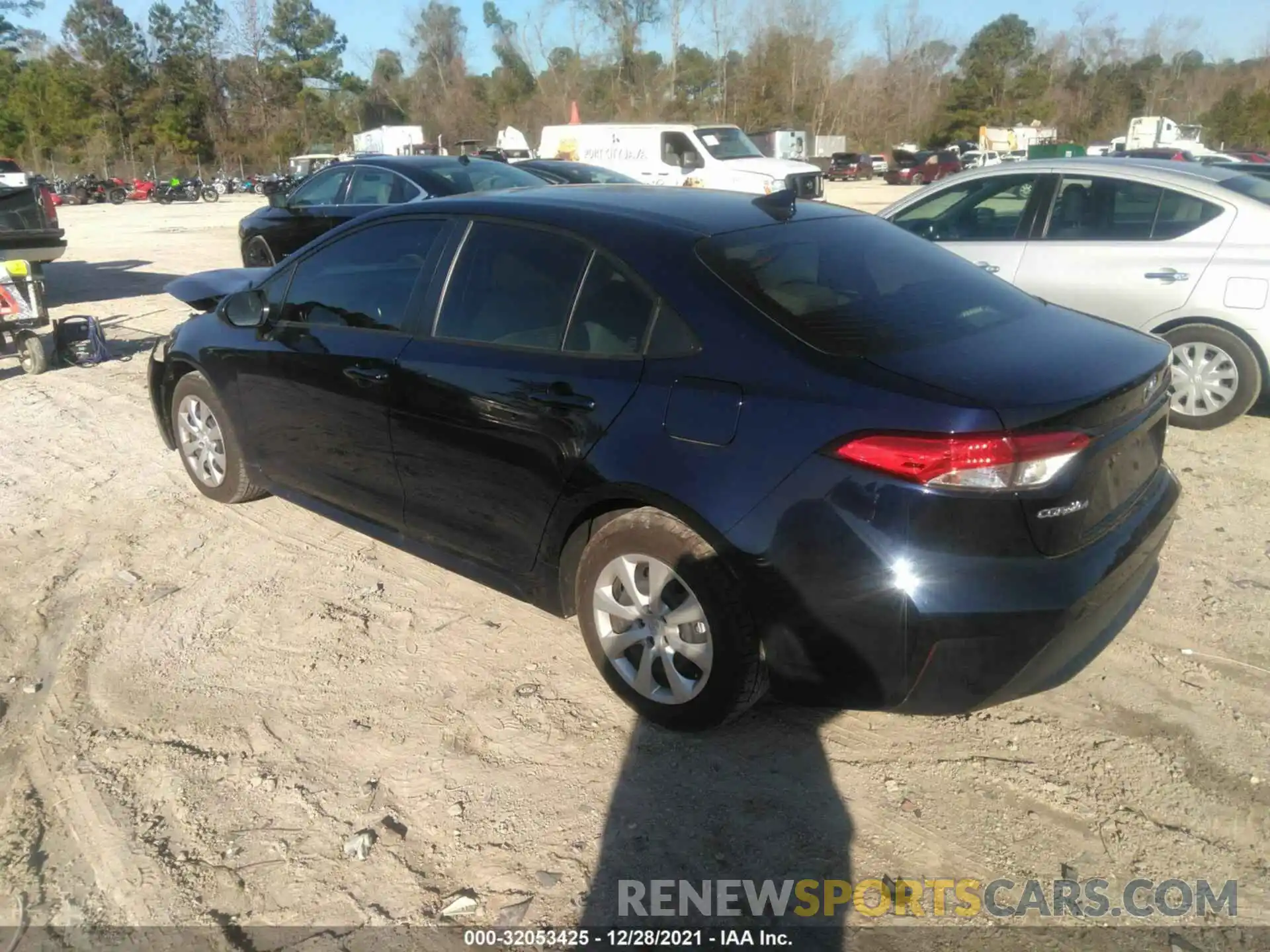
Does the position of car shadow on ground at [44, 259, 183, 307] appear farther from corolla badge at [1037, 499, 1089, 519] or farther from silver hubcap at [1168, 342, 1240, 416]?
corolla badge at [1037, 499, 1089, 519]

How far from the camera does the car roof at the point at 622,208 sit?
3398 mm

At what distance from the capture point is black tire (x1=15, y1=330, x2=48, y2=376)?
821cm

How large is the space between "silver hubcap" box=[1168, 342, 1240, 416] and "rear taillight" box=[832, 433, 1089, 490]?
4.16 meters

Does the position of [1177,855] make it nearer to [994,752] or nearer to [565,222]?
Result: [994,752]

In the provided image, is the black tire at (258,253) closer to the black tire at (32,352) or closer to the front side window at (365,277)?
the black tire at (32,352)

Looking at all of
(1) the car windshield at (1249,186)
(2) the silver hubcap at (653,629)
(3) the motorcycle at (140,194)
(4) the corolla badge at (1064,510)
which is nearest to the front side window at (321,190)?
(1) the car windshield at (1249,186)

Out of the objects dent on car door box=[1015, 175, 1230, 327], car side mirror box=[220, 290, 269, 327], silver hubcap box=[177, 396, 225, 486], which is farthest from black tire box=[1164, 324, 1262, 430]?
silver hubcap box=[177, 396, 225, 486]

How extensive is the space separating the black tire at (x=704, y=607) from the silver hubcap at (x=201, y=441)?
8.80 feet

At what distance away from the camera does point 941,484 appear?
2.57 m

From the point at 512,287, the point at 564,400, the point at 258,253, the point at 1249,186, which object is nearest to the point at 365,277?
the point at 512,287

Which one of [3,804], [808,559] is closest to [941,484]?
[808,559]

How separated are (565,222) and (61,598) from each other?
2.80 m

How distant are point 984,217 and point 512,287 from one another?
4581mm

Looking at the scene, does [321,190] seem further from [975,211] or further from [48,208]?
[975,211]
